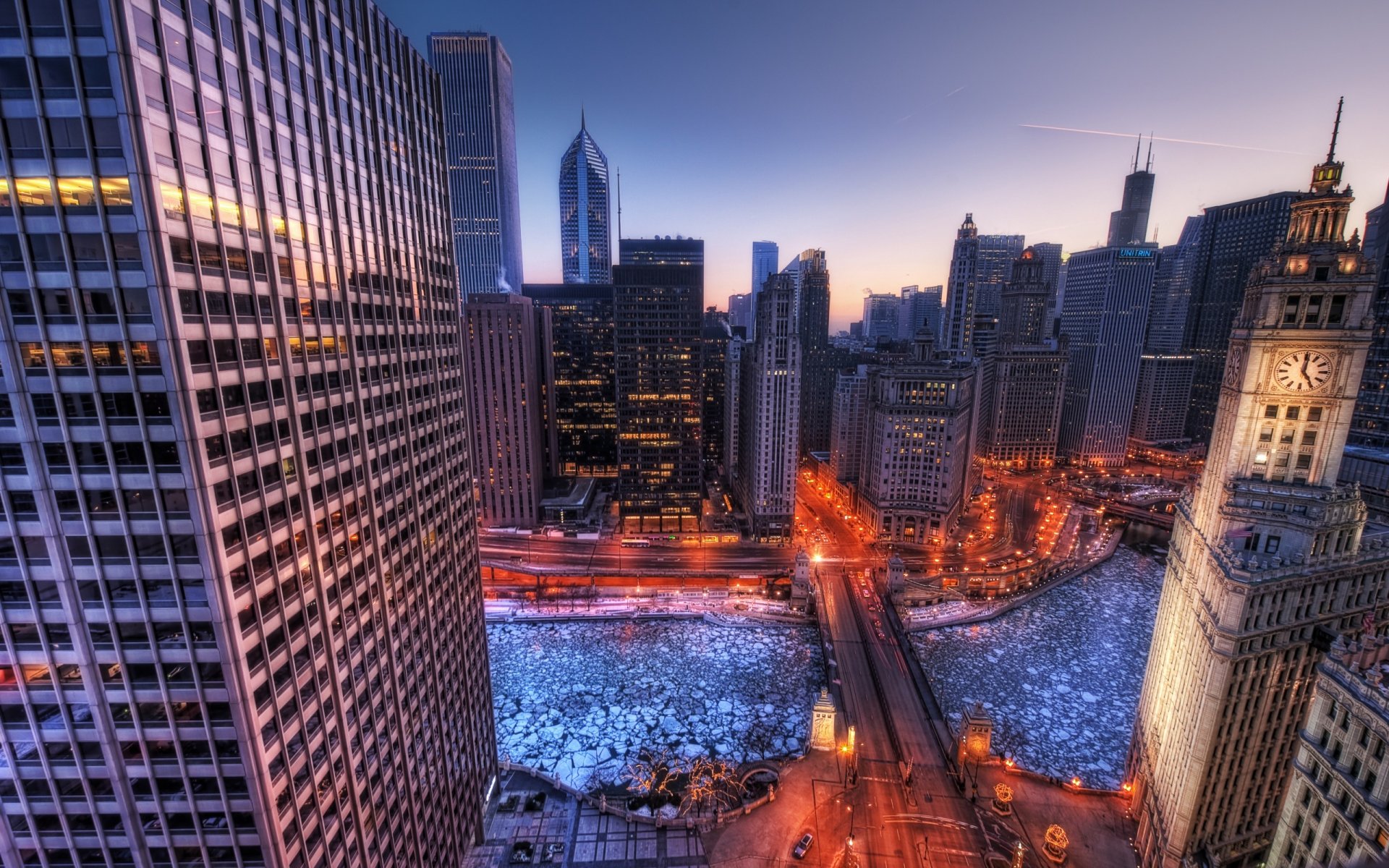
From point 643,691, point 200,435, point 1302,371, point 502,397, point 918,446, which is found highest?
point 1302,371

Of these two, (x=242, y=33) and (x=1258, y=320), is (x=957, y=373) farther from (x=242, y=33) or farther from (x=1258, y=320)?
(x=242, y=33)

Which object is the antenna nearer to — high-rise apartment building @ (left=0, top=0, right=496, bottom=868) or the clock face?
the clock face

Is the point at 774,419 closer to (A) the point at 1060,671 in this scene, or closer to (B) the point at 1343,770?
(A) the point at 1060,671

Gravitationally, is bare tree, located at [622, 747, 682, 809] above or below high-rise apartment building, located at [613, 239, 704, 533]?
below

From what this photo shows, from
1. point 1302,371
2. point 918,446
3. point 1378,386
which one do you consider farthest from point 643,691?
point 1378,386

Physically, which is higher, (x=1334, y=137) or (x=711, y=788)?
(x=1334, y=137)

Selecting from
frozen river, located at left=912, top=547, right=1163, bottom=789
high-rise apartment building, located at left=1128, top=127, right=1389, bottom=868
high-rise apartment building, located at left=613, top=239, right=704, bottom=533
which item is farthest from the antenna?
high-rise apartment building, located at left=613, top=239, right=704, bottom=533
